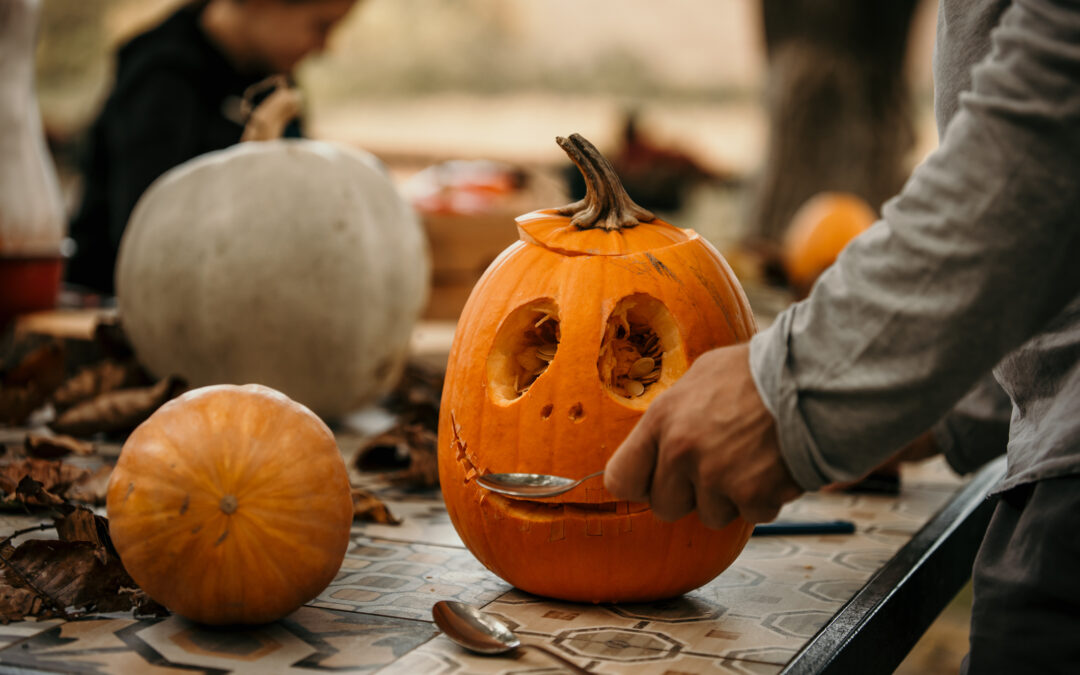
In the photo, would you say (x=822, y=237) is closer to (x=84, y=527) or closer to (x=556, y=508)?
(x=556, y=508)

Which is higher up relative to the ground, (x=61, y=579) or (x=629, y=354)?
(x=629, y=354)

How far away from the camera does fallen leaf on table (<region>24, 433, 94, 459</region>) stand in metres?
1.71

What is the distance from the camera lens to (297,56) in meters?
3.07

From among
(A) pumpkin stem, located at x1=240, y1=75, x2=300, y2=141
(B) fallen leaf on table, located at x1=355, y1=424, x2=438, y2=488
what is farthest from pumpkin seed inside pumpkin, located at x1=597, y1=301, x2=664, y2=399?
(A) pumpkin stem, located at x1=240, y1=75, x2=300, y2=141

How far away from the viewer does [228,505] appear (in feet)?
3.34

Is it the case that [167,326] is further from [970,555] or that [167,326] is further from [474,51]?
[474,51]

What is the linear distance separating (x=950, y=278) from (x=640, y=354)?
1.64ft

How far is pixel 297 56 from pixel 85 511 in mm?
2181

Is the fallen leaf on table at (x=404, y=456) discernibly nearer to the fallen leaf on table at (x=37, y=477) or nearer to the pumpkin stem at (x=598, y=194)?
the fallen leaf on table at (x=37, y=477)

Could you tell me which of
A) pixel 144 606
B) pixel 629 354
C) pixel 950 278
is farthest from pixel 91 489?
pixel 950 278

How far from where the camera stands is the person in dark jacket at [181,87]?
289 centimetres

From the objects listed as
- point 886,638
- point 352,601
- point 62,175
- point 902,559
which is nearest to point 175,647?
point 352,601

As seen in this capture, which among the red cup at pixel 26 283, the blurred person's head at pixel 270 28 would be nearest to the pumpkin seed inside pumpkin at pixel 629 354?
the red cup at pixel 26 283

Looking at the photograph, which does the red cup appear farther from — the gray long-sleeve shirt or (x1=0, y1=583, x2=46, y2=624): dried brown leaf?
the gray long-sleeve shirt
